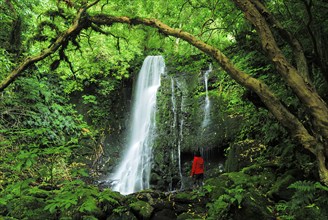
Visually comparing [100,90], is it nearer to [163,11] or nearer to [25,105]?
[25,105]

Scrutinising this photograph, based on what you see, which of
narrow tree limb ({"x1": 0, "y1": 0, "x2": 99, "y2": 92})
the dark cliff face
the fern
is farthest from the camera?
the dark cliff face

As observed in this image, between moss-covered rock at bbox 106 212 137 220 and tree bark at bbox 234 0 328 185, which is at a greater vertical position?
tree bark at bbox 234 0 328 185

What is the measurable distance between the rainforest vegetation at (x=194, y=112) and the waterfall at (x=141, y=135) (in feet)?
2.27

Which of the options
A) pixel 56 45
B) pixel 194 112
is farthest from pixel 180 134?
pixel 56 45

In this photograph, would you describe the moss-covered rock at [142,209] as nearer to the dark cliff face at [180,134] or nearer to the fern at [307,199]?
the fern at [307,199]

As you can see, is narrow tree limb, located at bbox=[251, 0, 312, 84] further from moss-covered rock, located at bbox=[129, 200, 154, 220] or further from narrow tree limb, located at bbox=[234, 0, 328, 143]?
moss-covered rock, located at bbox=[129, 200, 154, 220]

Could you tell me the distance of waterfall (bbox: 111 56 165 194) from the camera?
12307mm

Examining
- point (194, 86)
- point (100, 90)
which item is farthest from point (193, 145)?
point (100, 90)

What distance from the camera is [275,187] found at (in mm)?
5289

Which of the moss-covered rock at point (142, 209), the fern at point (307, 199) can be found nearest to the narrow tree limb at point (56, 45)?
the moss-covered rock at point (142, 209)

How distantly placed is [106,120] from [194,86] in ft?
20.3

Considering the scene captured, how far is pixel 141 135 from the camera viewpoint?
1469 cm

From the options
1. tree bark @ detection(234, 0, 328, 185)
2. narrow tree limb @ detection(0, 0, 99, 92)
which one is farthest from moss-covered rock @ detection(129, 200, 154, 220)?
narrow tree limb @ detection(0, 0, 99, 92)

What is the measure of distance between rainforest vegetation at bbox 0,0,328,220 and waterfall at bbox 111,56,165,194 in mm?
691
